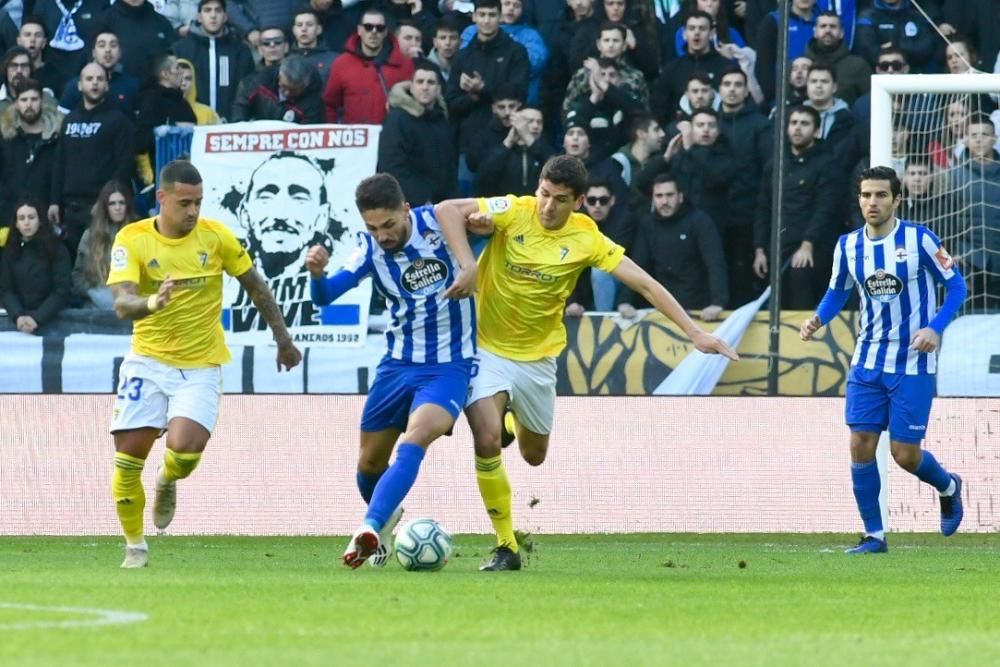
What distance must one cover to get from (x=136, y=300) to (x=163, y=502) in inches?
58.2

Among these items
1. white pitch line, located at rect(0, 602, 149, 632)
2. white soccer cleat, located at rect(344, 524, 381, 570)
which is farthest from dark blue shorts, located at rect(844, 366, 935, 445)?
white pitch line, located at rect(0, 602, 149, 632)

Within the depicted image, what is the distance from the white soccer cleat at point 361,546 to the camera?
826 cm

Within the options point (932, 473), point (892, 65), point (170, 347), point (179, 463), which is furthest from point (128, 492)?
point (892, 65)

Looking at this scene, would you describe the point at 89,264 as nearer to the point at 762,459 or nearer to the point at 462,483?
the point at 462,483

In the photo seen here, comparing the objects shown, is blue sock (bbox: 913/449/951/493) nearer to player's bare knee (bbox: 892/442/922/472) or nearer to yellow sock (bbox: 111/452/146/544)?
player's bare knee (bbox: 892/442/922/472)

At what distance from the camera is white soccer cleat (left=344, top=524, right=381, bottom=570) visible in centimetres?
826

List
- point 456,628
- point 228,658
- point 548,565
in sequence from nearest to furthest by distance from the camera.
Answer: point 228,658
point 456,628
point 548,565

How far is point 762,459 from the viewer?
13461 millimetres

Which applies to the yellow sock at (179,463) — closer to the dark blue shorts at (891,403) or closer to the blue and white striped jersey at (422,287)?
the blue and white striped jersey at (422,287)

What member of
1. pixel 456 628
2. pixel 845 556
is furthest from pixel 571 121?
pixel 456 628

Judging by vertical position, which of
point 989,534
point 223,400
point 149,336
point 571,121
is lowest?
point 989,534

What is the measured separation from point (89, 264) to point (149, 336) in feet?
21.3

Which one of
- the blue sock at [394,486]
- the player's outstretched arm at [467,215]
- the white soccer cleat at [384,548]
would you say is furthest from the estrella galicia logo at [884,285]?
the blue sock at [394,486]

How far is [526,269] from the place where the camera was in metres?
9.70
